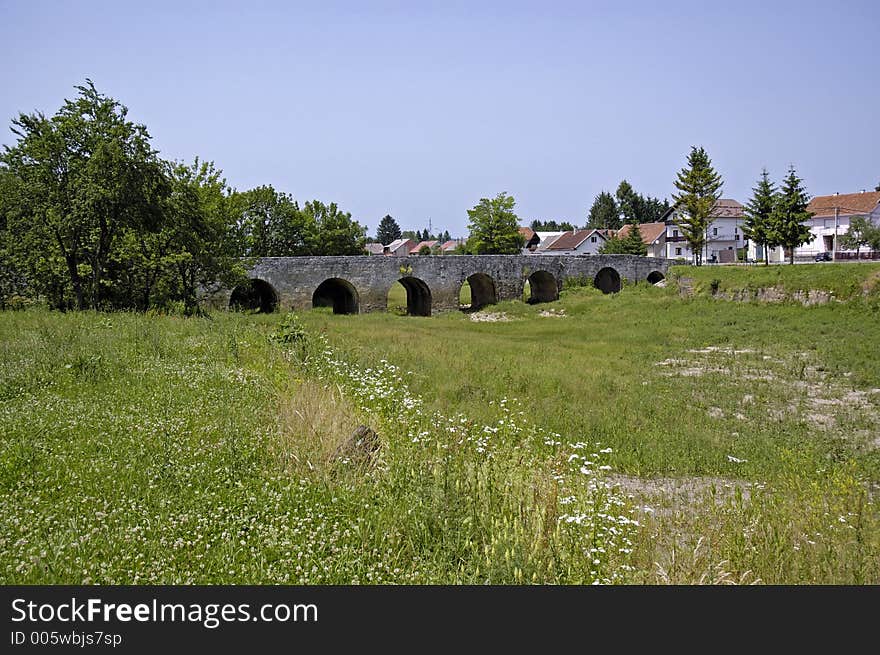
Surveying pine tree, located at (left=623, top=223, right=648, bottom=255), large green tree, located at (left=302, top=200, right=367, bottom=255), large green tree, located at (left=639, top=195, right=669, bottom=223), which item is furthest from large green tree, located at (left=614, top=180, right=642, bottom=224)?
large green tree, located at (left=302, top=200, right=367, bottom=255)

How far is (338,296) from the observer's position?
41.8 m

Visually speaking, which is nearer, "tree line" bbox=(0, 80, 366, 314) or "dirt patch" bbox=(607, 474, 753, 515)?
"dirt patch" bbox=(607, 474, 753, 515)

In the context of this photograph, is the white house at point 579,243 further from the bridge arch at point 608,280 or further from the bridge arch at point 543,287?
the bridge arch at point 543,287

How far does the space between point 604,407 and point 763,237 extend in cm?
3457

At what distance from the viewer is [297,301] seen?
3416 cm

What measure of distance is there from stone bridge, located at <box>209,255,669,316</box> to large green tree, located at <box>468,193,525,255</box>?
1171cm

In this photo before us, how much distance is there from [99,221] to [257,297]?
17.1 m

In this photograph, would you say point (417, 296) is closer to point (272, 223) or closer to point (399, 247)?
point (272, 223)

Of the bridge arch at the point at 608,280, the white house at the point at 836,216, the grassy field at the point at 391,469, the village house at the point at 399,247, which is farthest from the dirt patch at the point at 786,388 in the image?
the village house at the point at 399,247

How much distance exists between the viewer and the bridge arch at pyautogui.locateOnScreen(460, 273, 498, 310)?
4273cm

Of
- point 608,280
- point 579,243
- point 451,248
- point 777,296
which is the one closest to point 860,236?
point 608,280

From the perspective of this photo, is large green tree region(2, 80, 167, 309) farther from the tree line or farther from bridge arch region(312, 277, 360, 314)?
bridge arch region(312, 277, 360, 314)

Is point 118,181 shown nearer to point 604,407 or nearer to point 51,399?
point 51,399

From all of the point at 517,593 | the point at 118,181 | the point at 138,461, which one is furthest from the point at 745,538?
the point at 118,181
